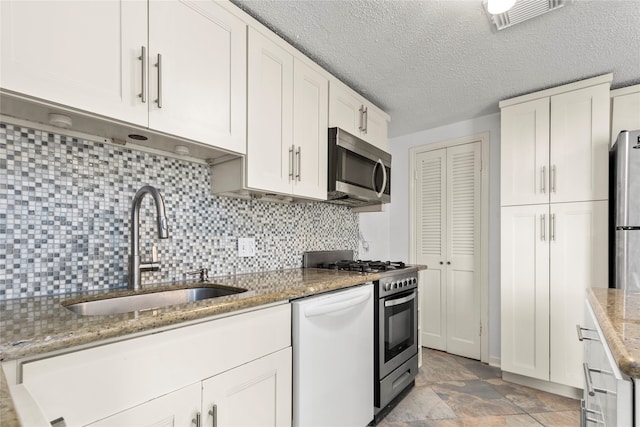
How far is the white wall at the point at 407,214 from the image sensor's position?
2.90 metres

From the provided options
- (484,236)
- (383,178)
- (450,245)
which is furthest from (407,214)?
(383,178)

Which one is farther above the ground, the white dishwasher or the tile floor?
the white dishwasher

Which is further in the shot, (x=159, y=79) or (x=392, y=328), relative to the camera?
(x=392, y=328)

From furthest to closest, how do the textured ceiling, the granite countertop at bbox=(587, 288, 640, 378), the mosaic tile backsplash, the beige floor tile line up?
1. the beige floor tile
2. the textured ceiling
3. the mosaic tile backsplash
4. the granite countertop at bbox=(587, 288, 640, 378)

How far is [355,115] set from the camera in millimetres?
2404

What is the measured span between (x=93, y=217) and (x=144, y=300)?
0.41m

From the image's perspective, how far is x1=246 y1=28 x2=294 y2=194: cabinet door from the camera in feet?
5.32

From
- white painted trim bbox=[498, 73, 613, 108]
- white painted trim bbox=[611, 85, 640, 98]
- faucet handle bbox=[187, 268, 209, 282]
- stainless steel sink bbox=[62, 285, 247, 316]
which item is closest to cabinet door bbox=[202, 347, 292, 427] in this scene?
stainless steel sink bbox=[62, 285, 247, 316]

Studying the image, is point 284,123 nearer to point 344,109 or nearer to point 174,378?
point 344,109

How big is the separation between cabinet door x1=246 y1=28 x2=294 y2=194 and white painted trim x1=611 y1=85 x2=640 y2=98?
7.85 ft

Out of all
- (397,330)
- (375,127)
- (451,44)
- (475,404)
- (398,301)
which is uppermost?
(451,44)

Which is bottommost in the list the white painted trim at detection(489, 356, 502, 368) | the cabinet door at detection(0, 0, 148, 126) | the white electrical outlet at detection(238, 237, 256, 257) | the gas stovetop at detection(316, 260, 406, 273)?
the white painted trim at detection(489, 356, 502, 368)

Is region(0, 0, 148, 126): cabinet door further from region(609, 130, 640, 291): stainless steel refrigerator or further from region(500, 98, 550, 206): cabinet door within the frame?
region(609, 130, 640, 291): stainless steel refrigerator

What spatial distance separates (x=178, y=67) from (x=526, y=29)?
5.99 ft
